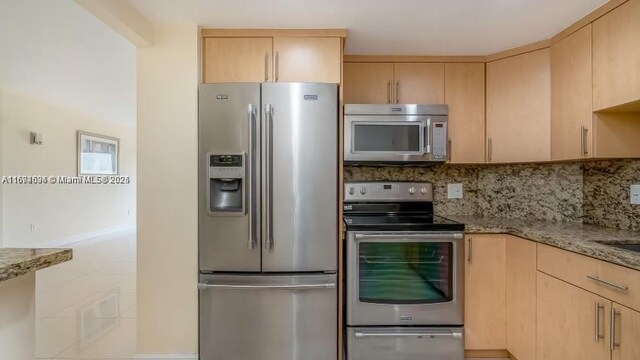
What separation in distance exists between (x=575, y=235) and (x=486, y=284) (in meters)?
0.61

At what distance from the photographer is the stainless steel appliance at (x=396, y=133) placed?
230cm

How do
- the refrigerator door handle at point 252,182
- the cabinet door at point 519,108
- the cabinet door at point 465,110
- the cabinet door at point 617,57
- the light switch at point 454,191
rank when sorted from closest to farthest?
the cabinet door at point 617,57
the refrigerator door handle at point 252,182
the cabinet door at point 519,108
the cabinet door at point 465,110
the light switch at point 454,191

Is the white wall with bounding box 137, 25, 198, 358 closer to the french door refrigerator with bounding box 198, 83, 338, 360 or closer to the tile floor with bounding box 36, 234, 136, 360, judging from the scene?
the french door refrigerator with bounding box 198, 83, 338, 360

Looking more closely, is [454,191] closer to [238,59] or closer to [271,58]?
[271,58]

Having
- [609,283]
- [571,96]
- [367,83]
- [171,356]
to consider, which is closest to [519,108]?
[571,96]

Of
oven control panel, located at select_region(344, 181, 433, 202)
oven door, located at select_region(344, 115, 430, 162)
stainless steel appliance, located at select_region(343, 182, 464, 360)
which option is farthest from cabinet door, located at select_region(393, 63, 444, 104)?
stainless steel appliance, located at select_region(343, 182, 464, 360)

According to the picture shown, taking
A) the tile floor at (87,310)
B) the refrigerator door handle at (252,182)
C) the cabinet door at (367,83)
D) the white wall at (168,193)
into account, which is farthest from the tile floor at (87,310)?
the cabinet door at (367,83)

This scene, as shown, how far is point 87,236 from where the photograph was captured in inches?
248

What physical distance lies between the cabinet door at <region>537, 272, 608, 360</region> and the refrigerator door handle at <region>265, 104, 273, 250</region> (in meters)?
1.61

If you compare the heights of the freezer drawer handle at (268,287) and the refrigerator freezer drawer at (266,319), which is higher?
the freezer drawer handle at (268,287)

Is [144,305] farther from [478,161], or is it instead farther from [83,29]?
[478,161]

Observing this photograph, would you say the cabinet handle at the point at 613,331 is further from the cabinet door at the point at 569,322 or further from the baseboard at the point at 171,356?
the baseboard at the point at 171,356

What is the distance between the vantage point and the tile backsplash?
2.09 meters

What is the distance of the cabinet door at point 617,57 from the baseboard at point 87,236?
7.15 meters
